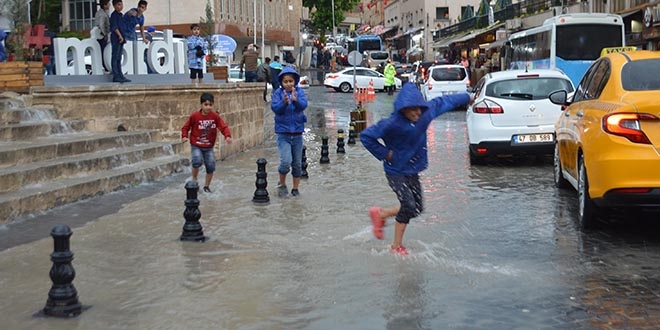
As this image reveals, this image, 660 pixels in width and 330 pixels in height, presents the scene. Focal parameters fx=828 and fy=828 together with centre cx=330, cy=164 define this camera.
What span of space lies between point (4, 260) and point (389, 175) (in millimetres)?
3472

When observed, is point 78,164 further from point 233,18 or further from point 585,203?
point 233,18

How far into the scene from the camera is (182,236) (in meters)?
8.05

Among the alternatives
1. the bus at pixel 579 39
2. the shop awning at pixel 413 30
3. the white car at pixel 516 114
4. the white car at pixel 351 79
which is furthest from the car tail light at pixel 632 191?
the shop awning at pixel 413 30

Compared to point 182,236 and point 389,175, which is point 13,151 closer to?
point 182,236

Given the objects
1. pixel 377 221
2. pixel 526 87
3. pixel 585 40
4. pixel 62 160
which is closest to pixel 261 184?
pixel 62 160

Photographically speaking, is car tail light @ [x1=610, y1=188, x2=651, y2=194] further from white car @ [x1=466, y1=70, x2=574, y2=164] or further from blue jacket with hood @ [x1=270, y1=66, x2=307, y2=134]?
white car @ [x1=466, y1=70, x2=574, y2=164]

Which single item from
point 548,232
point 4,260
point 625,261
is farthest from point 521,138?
point 4,260

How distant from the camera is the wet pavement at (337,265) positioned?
5559 millimetres

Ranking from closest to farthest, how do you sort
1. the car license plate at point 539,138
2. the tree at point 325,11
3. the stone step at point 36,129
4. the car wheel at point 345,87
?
the stone step at point 36,129
the car license plate at point 539,138
the car wheel at point 345,87
the tree at point 325,11

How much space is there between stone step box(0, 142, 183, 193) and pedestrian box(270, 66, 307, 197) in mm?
2621

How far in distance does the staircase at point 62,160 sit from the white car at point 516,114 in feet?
16.2

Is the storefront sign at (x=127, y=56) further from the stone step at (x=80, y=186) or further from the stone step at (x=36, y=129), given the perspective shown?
the stone step at (x=80, y=186)

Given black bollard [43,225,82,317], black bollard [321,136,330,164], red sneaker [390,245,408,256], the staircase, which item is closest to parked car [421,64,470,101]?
black bollard [321,136,330,164]

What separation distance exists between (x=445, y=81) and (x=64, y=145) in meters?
21.7
